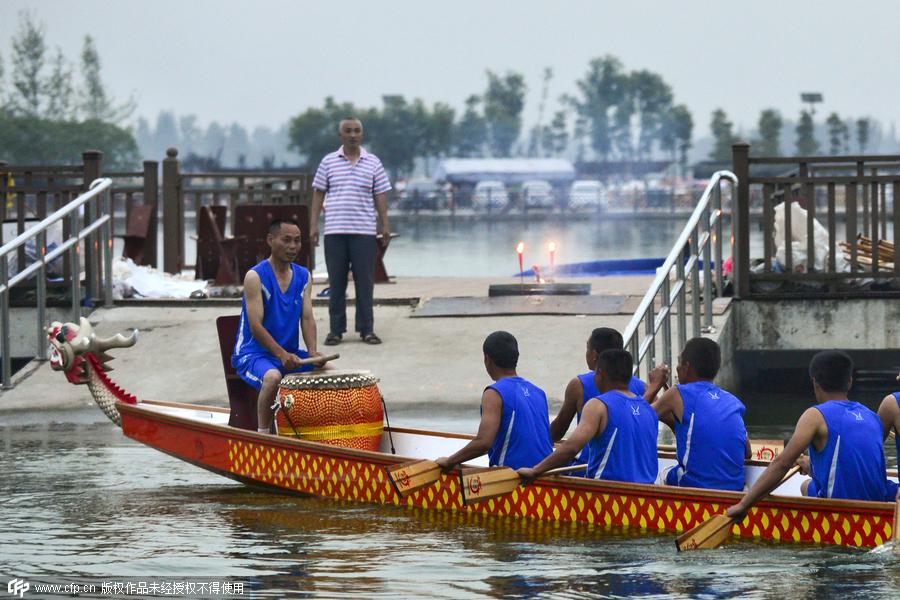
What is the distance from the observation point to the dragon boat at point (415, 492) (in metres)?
7.29

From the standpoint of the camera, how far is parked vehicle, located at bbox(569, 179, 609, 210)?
81744 mm

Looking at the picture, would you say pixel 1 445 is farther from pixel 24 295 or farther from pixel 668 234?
pixel 668 234

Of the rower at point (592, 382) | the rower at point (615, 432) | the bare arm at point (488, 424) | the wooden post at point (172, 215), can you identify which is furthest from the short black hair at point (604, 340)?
the wooden post at point (172, 215)

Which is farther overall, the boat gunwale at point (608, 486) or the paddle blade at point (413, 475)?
the paddle blade at point (413, 475)

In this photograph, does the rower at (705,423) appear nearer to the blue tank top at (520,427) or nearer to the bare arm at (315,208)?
the blue tank top at (520,427)

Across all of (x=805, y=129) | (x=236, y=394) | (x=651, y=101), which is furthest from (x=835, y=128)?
(x=236, y=394)

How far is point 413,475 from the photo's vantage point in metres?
8.26

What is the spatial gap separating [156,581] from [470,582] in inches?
56.5

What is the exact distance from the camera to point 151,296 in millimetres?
15305

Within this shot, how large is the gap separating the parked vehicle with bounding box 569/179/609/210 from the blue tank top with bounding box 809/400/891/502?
70.4 m

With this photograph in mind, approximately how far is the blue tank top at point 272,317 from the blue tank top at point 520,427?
6.44 ft

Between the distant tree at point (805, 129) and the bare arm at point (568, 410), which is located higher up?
the distant tree at point (805, 129)

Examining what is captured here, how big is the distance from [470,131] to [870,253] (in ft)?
377

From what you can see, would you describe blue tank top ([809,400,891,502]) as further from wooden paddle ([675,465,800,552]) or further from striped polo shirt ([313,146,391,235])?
striped polo shirt ([313,146,391,235])
